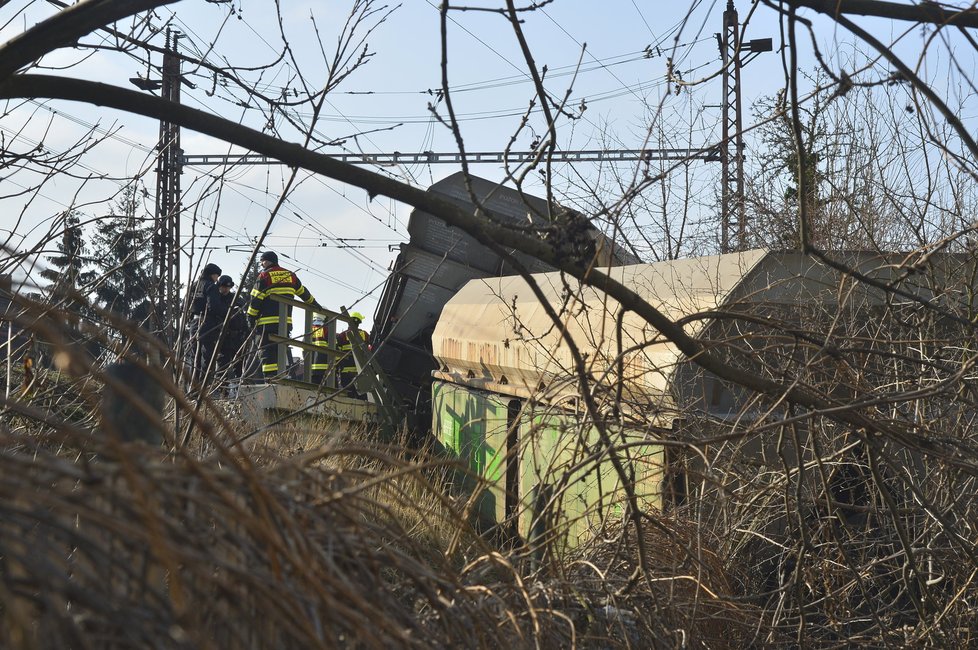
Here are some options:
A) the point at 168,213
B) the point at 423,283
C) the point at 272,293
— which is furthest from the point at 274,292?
the point at 168,213

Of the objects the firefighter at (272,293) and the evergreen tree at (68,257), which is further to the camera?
the firefighter at (272,293)

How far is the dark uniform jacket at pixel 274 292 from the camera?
1120 centimetres

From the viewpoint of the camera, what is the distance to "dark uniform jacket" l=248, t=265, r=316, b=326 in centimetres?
1120

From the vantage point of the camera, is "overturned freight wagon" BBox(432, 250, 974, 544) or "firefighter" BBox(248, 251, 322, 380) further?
"firefighter" BBox(248, 251, 322, 380)

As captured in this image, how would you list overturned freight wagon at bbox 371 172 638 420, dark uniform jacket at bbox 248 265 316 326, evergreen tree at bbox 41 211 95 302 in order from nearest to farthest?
evergreen tree at bbox 41 211 95 302, overturned freight wagon at bbox 371 172 638 420, dark uniform jacket at bbox 248 265 316 326

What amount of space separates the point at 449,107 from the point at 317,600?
145 cm

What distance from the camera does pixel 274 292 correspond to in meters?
11.2

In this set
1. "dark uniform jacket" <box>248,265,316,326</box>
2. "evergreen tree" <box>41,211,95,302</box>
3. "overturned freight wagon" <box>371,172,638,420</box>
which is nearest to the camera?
"evergreen tree" <box>41,211,95,302</box>

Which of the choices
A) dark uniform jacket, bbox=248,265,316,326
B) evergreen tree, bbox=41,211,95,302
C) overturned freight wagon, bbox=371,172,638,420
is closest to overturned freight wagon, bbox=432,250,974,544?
evergreen tree, bbox=41,211,95,302

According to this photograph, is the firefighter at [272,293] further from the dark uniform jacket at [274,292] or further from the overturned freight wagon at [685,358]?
the overturned freight wagon at [685,358]

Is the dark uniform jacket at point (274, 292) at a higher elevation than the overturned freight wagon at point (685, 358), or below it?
higher

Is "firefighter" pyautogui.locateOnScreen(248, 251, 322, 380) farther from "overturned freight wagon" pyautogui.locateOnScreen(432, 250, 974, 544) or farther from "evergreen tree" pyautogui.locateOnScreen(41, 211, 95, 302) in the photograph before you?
"evergreen tree" pyautogui.locateOnScreen(41, 211, 95, 302)

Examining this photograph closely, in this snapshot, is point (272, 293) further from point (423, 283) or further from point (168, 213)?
point (168, 213)

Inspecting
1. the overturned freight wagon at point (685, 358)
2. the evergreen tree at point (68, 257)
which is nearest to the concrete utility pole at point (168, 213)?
the evergreen tree at point (68, 257)
